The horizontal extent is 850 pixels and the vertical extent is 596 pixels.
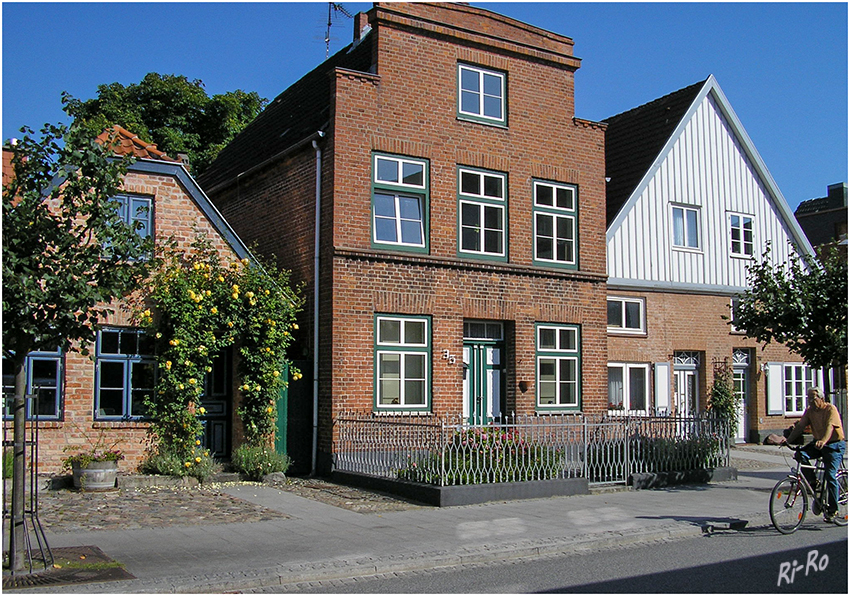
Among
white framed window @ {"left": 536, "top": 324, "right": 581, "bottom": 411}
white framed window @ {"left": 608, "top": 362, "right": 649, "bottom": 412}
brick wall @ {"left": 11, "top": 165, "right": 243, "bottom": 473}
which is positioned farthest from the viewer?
white framed window @ {"left": 608, "top": 362, "right": 649, "bottom": 412}

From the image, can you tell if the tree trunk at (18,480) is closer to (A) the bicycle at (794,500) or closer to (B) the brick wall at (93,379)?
(B) the brick wall at (93,379)

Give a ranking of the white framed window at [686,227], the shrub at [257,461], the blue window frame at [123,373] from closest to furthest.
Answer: the blue window frame at [123,373] < the shrub at [257,461] < the white framed window at [686,227]

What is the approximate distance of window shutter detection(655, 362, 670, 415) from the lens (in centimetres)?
2259

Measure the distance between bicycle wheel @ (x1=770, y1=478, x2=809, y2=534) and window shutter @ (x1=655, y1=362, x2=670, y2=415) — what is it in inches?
425

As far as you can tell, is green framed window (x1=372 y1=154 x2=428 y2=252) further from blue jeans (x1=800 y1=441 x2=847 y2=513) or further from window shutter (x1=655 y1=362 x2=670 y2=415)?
blue jeans (x1=800 y1=441 x2=847 y2=513)

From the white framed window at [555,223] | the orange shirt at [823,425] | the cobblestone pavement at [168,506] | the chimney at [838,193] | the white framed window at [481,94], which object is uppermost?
the chimney at [838,193]

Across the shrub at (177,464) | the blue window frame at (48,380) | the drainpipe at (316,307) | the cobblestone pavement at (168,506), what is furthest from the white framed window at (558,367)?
the blue window frame at (48,380)

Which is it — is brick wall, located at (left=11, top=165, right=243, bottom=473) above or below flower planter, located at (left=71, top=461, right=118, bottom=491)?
above

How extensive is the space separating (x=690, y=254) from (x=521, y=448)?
1103cm

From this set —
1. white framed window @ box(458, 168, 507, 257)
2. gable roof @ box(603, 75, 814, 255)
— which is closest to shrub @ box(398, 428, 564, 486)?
white framed window @ box(458, 168, 507, 257)

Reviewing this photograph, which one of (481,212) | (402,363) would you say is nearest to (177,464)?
(402,363)

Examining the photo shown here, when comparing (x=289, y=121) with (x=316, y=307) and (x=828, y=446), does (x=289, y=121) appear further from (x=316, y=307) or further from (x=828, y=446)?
(x=828, y=446)

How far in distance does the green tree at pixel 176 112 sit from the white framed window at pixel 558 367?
1597 centimetres

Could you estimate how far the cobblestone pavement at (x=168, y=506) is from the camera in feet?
38.7
